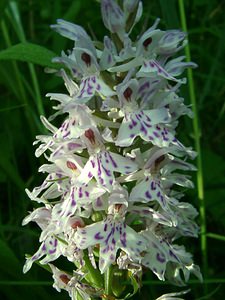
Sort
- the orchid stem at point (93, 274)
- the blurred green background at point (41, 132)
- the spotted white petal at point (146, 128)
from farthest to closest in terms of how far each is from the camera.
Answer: the blurred green background at point (41, 132) → the orchid stem at point (93, 274) → the spotted white petal at point (146, 128)

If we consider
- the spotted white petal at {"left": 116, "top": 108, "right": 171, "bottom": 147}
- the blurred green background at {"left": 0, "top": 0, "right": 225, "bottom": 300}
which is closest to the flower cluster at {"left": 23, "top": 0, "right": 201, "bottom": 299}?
the spotted white petal at {"left": 116, "top": 108, "right": 171, "bottom": 147}

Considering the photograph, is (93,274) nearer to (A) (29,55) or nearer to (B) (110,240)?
(B) (110,240)

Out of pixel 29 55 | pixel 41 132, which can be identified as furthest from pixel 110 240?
pixel 41 132

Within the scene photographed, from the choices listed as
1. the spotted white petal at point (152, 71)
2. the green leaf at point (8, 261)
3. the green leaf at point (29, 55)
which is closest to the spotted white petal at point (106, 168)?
the spotted white petal at point (152, 71)

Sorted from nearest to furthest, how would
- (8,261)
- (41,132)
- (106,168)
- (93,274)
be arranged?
(106,168)
(93,274)
(8,261)
(41,132)

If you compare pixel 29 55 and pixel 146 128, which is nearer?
pixel 146 128

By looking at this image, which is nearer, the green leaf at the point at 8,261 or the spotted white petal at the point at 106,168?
the spotted white petal at the point at 106,168

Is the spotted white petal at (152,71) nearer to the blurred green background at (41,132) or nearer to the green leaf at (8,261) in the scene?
the blurred green background at (41,132)
